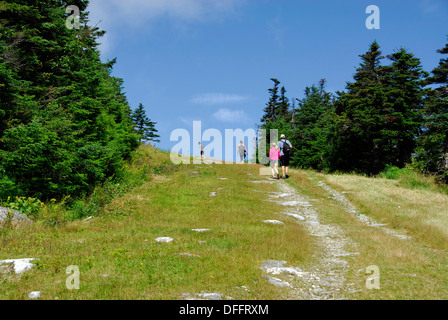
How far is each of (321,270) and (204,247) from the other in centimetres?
322

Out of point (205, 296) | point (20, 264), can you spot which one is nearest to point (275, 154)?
point (205, 296)

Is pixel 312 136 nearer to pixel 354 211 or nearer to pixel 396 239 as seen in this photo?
pixel 354 211

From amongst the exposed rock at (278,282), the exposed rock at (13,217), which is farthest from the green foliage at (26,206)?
the exposed rock at (278,282)

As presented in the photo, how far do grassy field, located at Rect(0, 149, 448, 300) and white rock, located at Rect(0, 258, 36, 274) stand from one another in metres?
0.20

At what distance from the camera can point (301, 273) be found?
24.8 ft

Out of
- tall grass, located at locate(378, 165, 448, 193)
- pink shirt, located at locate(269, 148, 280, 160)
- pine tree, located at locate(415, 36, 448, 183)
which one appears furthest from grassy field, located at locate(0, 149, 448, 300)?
pine tree, located at locate(415, 36, 448, 183)

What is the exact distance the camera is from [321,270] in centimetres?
788

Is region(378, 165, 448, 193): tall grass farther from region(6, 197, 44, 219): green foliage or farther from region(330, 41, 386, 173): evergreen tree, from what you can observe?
region(6, 197, 44, 219): green foliage

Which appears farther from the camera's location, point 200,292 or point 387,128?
point 387,128

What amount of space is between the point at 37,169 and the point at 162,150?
88.4 feet

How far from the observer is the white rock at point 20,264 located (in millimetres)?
6634

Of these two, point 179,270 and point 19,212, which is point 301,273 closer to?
point 179,270

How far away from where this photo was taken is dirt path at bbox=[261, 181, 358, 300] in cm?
655

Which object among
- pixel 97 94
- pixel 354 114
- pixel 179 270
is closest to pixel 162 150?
pixel 97 94
